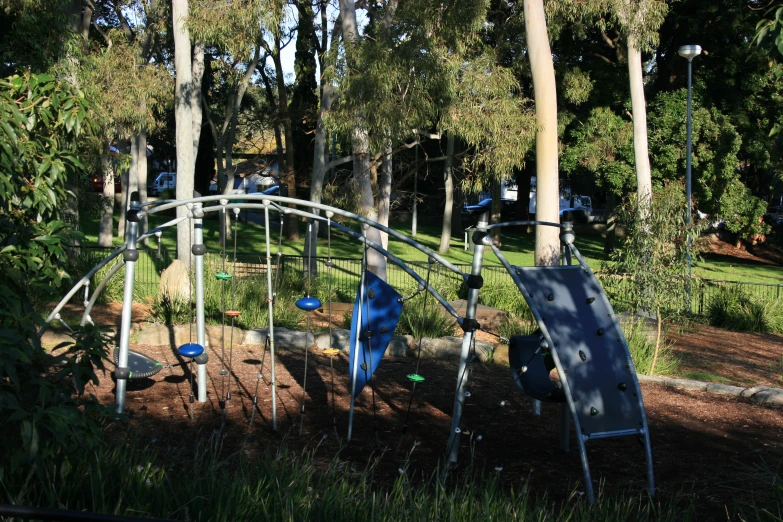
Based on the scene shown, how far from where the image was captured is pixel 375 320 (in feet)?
23.9

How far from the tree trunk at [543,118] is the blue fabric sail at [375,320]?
25.6ft

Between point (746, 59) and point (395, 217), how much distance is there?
24193 mm

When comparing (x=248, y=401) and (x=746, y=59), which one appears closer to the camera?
(x=248, y=401)

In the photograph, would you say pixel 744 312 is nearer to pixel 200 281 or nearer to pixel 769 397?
pixel 769 397

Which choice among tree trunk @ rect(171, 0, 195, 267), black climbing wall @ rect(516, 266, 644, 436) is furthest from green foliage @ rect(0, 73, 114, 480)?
tree trunk @ rect(171, 0, 195, 267)

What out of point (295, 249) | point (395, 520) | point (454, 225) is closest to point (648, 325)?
point (395, 520)

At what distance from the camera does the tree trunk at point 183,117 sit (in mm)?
16781

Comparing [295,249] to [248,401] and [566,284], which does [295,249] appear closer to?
[248,401]

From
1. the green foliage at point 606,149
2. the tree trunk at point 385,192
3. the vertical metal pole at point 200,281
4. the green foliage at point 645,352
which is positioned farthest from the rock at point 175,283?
the green foliage at point 606,149

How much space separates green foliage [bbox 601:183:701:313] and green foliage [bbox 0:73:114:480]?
7411 millimetres

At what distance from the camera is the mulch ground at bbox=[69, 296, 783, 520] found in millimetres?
6203

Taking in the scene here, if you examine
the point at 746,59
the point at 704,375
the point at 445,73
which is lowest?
the point at 704,375

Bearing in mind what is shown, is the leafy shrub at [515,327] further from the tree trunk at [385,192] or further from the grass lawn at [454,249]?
the grass lawn at [454,249]

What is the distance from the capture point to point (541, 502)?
17.7 ft
